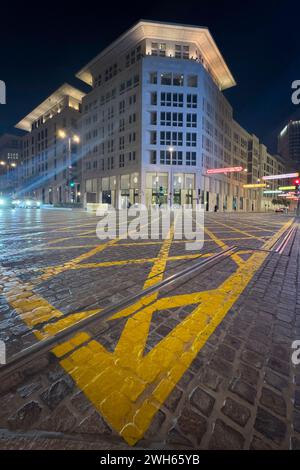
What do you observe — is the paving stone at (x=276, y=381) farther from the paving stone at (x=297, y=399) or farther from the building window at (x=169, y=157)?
the building window at (x=169, y=157)

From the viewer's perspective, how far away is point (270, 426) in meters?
1.38

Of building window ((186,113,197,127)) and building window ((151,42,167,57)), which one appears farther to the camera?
building window ((151,42,167,57))

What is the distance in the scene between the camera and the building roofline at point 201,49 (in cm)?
4259

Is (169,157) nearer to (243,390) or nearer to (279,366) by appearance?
(279,366)

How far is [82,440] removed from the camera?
49.0 inches

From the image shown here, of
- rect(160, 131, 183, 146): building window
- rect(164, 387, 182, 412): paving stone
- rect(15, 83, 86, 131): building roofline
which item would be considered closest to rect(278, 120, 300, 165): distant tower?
rect(160, 131, 183, 146): building window

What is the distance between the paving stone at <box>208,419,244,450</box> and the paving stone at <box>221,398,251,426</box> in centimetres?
9

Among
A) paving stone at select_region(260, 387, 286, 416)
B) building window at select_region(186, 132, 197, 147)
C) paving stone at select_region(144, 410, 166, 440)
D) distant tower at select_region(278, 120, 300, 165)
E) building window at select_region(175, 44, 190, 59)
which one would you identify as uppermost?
distant tower at select_region(278, 120, 300, 165)

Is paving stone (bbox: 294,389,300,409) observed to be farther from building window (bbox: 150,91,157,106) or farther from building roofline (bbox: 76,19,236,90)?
building roofline (bbox: 76,19,236,90)

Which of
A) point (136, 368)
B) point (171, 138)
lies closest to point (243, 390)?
point (136, 368)

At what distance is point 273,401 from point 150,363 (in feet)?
3.00

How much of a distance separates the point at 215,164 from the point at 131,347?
5666cm

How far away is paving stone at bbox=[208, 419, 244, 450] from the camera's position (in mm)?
1250

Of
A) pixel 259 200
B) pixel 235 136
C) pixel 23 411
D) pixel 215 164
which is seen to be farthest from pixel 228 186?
pixel 23 411
